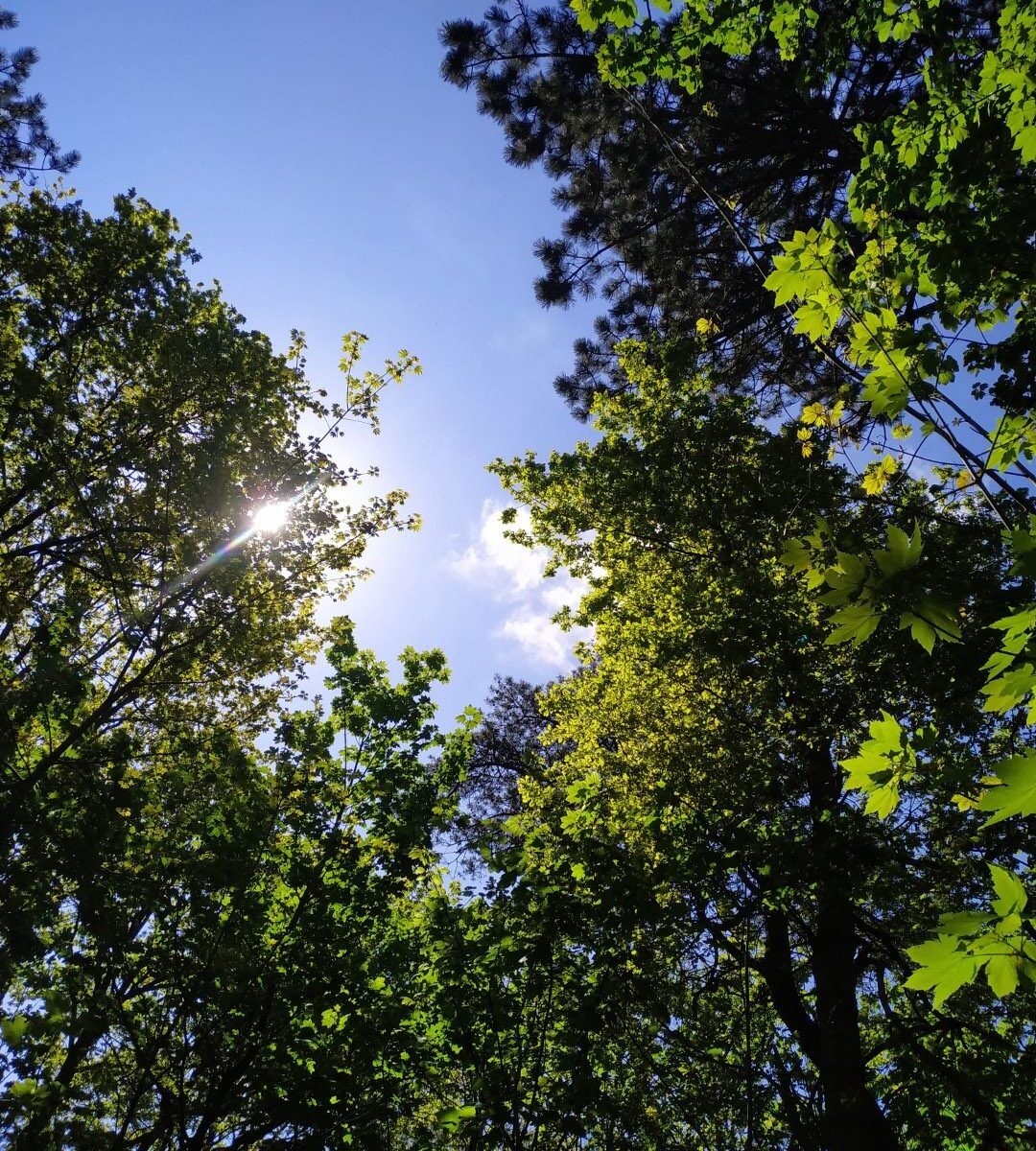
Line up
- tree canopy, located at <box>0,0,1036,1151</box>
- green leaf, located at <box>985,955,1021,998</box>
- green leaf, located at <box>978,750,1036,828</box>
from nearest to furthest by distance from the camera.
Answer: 1. green leaf, located at <box>978,750,1036,828</box>
2. green leaf, located at <box>985,955,1021,998</box>
3. tree canopy, located at <box>0,0,1036,1151</box>

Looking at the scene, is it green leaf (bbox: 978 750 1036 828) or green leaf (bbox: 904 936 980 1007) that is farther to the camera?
green leaf (bbox: 904 936 980 1007)

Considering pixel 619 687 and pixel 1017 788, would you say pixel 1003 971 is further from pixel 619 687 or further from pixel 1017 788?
pixel 619 687

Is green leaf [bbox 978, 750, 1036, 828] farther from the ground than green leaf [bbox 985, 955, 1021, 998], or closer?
farther from the ground

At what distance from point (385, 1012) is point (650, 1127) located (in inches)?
77.2

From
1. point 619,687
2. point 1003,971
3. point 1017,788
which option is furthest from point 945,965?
point 619,687

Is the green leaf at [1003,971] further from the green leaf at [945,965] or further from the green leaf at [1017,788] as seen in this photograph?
the green leaf at [1017,788]

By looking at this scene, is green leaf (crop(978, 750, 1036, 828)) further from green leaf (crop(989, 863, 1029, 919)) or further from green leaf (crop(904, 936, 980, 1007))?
green leaf (crop(904, 936, 980, 1007))

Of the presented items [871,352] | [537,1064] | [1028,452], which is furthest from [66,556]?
[1028,452]

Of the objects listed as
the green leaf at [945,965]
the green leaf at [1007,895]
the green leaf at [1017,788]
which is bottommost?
the green leaf at [945,965]

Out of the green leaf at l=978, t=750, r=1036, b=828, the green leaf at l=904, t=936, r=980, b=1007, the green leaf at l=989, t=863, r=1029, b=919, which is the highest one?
the green leaf at l=978, t=750, r=1036, b=828

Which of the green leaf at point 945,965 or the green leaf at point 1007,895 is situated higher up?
the green leaf at point 1007,895

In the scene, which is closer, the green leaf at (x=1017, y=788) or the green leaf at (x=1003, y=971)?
the green leaf at (x=1017, y=788)

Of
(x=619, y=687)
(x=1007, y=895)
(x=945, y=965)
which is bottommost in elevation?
(x=945, y=965)

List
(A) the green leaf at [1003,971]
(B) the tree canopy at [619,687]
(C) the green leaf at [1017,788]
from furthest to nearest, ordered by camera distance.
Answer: (B) the tree canopy at [619,687], (A) the green leaf at [1003,971], (C) the green leaf at [1017,788]
